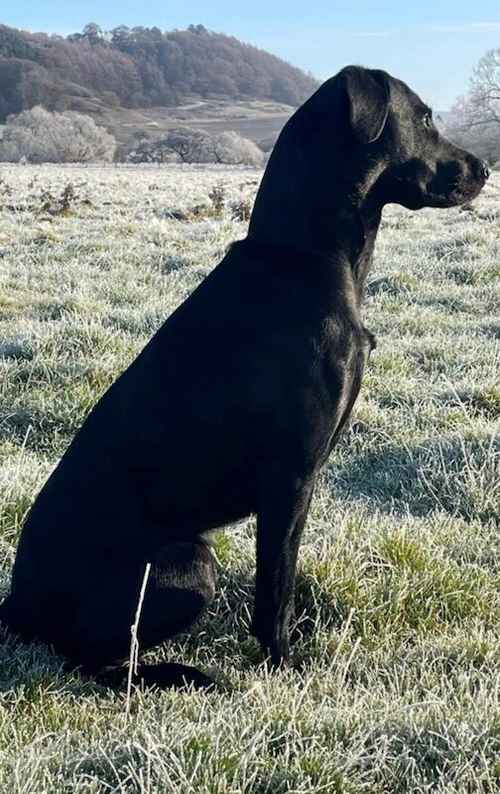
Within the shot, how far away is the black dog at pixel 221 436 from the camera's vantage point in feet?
8.82

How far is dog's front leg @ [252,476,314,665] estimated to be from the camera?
106 inches

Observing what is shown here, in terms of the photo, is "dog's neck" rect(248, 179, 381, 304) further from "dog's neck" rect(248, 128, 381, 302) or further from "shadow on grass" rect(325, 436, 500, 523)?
"shadow on grass" rect(325, 436, 500, 523)

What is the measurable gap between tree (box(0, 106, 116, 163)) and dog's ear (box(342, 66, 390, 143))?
1619 inches

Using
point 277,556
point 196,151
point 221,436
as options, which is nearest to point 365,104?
point 221,436

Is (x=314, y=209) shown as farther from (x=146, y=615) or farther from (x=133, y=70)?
(x=133, y=70)

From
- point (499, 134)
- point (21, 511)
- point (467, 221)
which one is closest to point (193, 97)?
point (499, 134)

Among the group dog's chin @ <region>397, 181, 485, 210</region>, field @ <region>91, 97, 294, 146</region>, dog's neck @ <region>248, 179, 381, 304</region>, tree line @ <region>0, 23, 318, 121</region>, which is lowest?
dog's neck @ <region>248, 179, 381, 304</region>

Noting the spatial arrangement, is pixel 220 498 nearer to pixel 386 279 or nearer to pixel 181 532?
pixel 181 532

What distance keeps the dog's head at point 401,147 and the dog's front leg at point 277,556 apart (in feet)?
3.37

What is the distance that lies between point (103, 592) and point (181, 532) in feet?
1.00

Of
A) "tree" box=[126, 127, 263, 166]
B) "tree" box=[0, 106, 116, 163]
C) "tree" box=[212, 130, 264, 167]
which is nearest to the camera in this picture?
"tree" box=[0, 106, 116, 163]

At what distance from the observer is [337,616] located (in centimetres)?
305

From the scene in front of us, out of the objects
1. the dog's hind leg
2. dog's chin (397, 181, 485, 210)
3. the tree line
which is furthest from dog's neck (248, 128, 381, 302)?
the tree line

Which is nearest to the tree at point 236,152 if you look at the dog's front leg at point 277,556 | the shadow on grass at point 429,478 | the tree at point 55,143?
the tree at point 55,143
